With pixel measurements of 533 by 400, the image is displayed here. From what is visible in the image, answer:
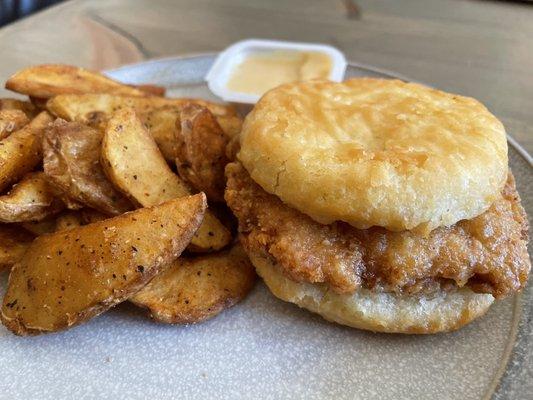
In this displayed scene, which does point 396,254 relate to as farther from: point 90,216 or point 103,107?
point 103,107

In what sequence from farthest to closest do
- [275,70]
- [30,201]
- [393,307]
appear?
[275,70] < [30,201] < [393,307]

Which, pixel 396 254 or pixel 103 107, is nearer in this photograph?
pixel 396 254

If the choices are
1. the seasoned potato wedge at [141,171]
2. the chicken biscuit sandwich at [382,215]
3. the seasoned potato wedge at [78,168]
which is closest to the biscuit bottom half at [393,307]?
the chicken biscuit sandwich at [382,215]

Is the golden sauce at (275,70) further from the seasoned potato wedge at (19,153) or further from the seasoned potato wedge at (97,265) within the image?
the seasoned potato wedge at (97,265)

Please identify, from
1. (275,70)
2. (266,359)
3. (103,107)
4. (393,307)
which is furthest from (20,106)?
(393,307)

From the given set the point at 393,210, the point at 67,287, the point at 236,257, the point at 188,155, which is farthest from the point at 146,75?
the point at 393,210

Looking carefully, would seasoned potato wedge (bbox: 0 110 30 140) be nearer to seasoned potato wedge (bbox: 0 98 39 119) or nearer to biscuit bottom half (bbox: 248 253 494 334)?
seasoned potato wedge (bbox: 0 98 39 119)

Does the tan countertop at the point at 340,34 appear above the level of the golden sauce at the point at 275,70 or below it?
below

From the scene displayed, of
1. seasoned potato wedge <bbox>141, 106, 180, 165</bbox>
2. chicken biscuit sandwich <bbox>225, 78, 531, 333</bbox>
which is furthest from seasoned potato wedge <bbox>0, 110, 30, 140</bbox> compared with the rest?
chicken biscuit sandwich <bbox>225, 78, 531, 333</bbox>
